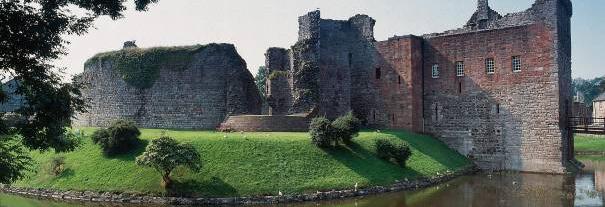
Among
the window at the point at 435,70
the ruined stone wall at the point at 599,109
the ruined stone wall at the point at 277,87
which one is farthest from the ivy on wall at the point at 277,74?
the ruined stone wall at the point at 599,109

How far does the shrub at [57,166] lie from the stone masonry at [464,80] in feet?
51.3

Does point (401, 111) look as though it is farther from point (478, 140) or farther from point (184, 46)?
point (184, 46)

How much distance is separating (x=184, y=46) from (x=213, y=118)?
567 cm

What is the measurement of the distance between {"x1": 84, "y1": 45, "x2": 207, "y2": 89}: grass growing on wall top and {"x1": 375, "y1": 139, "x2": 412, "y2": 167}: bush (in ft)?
50.4

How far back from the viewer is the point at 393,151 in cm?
2662

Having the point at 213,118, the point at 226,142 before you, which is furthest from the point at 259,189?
the point at 213,118

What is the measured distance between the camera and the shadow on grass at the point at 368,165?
24438 millimetres

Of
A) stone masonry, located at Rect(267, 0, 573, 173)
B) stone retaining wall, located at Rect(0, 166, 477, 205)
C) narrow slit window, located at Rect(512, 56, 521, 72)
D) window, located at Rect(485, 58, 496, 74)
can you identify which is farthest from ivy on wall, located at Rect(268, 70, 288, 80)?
narrow slit window, located at Rect(512, 56, 521, 72)

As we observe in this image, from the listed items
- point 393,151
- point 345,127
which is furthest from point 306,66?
point 393,151

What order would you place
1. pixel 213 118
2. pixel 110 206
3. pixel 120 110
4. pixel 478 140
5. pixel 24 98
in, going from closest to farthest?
pixel 24 98 → pixel 110 206 → pixel 478 140 → pixel 213 118 → pixel 120 110

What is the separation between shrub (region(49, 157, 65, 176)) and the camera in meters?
24.7

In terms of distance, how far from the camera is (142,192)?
21.3m

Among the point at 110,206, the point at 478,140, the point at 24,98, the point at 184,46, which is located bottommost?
the point at 110,206

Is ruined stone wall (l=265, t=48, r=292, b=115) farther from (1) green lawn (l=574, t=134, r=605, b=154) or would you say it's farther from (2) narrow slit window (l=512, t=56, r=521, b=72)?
(1) green lawn (l=574, t=134, r=605, b=154)
